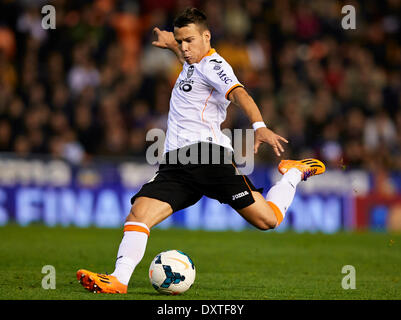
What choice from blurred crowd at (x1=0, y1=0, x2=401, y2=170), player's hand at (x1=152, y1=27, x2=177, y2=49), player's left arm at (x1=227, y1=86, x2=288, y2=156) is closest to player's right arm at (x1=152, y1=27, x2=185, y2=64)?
player's hand at (x1=152, y1=27, x2=177, y2=49)

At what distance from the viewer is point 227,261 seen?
9.99 meters

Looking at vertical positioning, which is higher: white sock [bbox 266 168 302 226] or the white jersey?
the white jersey

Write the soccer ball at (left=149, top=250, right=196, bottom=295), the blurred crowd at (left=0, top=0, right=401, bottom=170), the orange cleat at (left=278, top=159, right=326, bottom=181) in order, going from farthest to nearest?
the blurred crowd at (left=0, top=0, right=401, bottom=170), the orange cleat at (left=278, top=159, right=326, bottom=181), the soccer ball at (left=149, top=250, right=196, bottom=295)

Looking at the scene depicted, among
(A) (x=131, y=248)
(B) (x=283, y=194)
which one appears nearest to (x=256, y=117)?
(B) (x=283, y=194)

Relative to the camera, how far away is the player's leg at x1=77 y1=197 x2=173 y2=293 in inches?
264

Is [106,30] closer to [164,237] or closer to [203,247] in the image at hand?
[164,237]

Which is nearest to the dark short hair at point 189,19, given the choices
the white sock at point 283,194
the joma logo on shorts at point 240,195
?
the joma logo on shorts at point 240,195

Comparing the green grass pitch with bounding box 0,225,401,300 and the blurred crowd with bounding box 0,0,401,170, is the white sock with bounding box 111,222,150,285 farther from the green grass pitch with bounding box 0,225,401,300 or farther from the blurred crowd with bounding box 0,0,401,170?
the blurred crowd with bounding box 0,0,401,170

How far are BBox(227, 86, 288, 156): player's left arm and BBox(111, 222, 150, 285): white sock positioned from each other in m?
1.28

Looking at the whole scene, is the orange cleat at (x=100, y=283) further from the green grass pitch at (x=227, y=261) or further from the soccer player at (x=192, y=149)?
the soccer player at (x=192, y=149)

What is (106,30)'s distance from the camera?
18.1m

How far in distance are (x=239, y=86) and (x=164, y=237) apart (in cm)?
634

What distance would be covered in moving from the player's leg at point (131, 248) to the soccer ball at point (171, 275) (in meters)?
0.20
